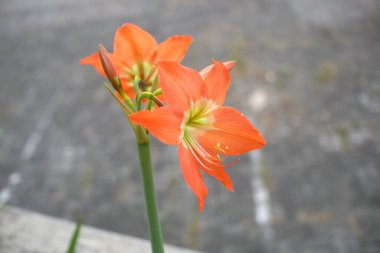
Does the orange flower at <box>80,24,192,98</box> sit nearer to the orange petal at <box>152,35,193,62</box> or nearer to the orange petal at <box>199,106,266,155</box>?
the orange petal at <box>152,35,193,62</box>

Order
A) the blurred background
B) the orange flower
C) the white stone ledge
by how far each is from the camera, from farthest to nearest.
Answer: the blurred background < the white stone ledge < the orange flower

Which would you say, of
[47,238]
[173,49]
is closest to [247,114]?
[47,238]

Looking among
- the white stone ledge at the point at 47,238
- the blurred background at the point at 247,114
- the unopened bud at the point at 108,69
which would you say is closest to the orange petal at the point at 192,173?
the unopened bud at the point at 108,69

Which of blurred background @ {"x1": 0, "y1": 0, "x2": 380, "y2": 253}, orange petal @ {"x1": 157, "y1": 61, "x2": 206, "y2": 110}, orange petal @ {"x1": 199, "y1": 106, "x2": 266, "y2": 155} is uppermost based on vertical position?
blurred background @ {"x1": 0, "y1": 0, "x2": 380, "y2": 253}

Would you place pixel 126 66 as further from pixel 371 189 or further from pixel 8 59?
pixel 8 59

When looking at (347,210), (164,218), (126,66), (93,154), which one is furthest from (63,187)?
(126,66)

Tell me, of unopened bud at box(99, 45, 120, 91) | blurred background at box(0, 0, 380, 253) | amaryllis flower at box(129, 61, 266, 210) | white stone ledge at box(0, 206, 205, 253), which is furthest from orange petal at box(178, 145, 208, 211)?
blurred background at box(0, 0, 380, 253)
